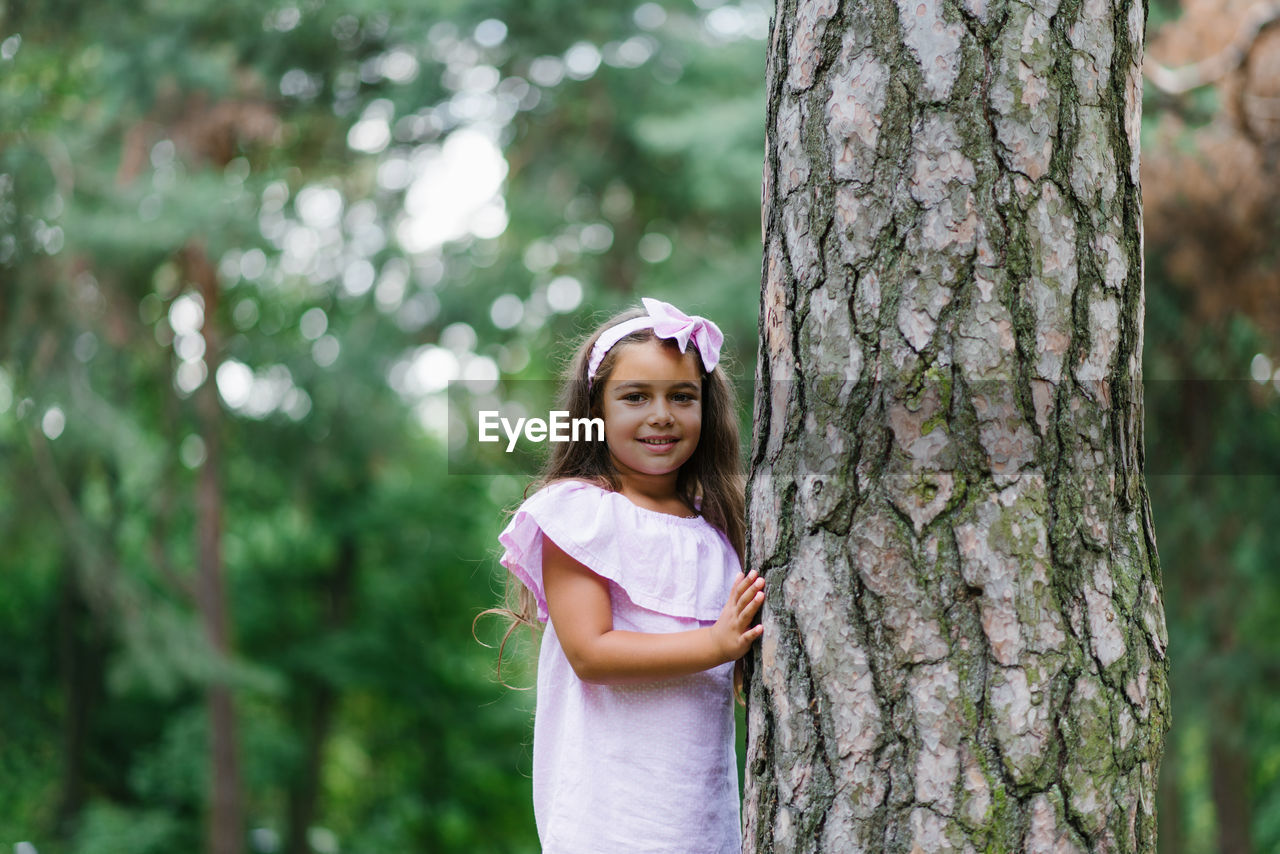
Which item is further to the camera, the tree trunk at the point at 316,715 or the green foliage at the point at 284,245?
the tree trunk at the point at 316,715

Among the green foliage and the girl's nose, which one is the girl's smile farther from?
the green foliage

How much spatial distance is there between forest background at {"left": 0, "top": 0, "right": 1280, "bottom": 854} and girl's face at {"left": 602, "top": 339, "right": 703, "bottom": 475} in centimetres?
109

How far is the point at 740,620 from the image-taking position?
169 cm

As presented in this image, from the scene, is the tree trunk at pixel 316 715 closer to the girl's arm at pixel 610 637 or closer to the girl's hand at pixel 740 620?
the girl's arm at pixel 610 637

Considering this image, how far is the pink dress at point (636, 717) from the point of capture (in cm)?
190

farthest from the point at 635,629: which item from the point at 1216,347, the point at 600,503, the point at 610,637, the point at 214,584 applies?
the point at 214,584

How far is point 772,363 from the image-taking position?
1.68m

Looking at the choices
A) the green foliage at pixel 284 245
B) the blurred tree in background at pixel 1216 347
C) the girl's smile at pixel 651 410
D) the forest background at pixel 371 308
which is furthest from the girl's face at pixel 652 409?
the green foliage at pixel 284 245

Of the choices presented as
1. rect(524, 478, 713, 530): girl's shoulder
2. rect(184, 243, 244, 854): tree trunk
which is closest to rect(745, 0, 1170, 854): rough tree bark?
rect(524, 478, 713, 530): girl's shoulder

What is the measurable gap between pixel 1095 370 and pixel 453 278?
850 centimetres

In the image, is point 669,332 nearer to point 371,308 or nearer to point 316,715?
point 371,308

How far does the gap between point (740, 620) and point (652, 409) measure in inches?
19.4

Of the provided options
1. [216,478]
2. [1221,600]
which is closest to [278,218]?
[216,478]

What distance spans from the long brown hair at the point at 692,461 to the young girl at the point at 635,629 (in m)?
0.02
